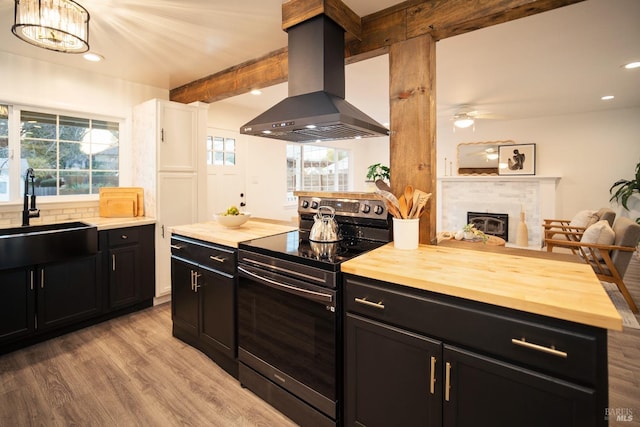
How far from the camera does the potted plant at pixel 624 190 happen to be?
16.1 feet

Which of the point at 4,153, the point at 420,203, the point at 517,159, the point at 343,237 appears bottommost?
the point at 343,237

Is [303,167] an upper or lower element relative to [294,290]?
upper

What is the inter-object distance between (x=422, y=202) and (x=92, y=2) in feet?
7.99

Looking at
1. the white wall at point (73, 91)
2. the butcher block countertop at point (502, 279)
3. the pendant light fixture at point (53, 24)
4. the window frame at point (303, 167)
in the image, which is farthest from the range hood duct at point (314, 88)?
the window frame at point (303, 167)

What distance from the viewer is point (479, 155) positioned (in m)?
6.30

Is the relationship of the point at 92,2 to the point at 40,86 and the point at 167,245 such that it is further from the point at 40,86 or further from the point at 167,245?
the point at 167,245

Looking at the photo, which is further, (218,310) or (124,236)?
(124,236)

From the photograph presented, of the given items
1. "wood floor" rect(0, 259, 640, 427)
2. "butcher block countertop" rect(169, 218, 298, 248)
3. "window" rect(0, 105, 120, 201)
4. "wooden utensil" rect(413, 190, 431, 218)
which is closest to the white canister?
"wooden utensil" rect(413, 190, 431, 218)

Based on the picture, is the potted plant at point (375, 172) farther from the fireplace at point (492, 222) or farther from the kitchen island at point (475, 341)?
the fireplace at point (492, 222)

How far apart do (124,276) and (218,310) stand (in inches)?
59.2

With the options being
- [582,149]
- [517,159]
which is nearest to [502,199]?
[517,159]

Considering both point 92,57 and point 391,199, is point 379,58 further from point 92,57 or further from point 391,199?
point 92,57

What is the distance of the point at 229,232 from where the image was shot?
7.72 feet

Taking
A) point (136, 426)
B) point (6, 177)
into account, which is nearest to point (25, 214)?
point (6, 177)
